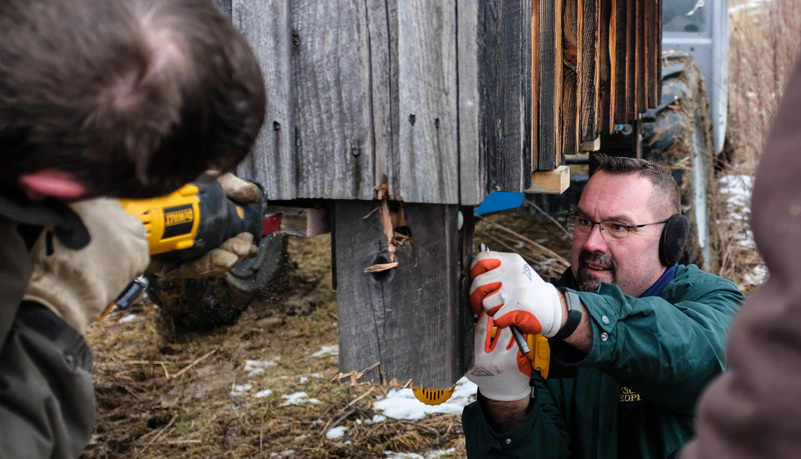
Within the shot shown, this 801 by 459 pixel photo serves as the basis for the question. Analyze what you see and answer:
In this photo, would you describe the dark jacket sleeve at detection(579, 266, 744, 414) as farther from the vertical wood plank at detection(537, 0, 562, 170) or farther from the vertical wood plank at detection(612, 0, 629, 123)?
the vertical wood plank at detection(612, 0, 629, 123)

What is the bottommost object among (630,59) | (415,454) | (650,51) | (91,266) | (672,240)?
(415,454)

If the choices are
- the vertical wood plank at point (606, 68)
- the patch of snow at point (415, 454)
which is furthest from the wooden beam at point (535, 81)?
the patch of snow at point (415, 454)

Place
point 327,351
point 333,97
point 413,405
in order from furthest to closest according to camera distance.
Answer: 1. point 327,351
2. point 413,405
3. point 333,97

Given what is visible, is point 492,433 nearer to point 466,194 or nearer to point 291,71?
point 466,194

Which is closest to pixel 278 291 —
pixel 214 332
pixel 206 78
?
pixel 214 332

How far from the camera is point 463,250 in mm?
1635

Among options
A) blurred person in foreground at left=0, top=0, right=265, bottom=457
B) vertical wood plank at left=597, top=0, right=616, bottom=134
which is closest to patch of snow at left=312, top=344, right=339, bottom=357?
vertical wood plank at left=597, top=0, right=616, bottom=134

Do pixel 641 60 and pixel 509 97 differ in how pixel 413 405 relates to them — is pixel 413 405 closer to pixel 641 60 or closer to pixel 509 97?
pixel 641 60

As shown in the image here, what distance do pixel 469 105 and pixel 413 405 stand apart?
2.90 meters

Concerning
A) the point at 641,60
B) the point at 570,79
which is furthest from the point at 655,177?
the point at 641,60

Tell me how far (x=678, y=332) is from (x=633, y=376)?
0.56ft

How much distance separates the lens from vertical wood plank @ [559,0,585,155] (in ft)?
7.22

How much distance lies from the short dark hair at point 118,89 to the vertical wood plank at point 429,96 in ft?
1.89

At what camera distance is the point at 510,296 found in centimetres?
161
